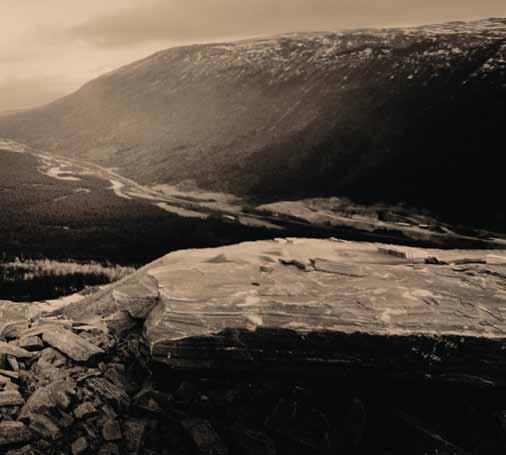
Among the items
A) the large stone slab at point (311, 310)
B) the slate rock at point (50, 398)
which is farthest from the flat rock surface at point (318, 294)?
the slate rock at point (50, 398)

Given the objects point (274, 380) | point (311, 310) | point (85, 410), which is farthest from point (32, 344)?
point (311, 310)

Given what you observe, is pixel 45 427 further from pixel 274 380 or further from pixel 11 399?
pixel 274 380

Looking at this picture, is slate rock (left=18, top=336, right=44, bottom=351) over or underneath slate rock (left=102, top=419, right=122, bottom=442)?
over

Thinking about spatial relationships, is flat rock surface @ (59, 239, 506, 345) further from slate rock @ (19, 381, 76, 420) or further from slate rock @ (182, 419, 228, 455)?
slate rock @ (19, 381, 76, 420)

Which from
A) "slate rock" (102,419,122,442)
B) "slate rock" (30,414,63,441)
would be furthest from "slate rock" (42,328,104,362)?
"slate rock" (102,419,122,442)

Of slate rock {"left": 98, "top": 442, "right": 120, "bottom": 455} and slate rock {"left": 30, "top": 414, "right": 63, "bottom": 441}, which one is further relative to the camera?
slate rock {"left": 98, "top": 442, "right": 120, "bottom": 455}

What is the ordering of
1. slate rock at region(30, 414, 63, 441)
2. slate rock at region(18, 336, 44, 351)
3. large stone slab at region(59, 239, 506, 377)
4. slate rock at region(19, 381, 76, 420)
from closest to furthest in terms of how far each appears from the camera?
slate rock at region(30, 414, 63, 441), slate rock at region(19, 381, 76, 420), large stone slab at region(59, 239, 506, 377), slate rock at region(18, 336, 44, 351)

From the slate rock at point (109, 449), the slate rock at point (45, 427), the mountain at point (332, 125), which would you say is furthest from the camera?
the mountain at point (332, 125)

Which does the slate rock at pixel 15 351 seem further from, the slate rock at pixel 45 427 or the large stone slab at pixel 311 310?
the large stone slab at pixel 311 310

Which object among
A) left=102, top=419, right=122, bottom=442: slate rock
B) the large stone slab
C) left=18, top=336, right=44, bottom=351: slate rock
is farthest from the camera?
left=18, top=336, right=44, bottom=351: slate rock

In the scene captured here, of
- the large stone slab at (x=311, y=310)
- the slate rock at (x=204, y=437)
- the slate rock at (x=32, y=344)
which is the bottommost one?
the slate rock at (x=204, y=437)
